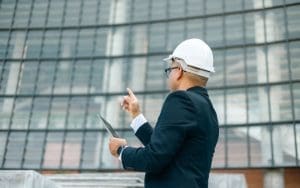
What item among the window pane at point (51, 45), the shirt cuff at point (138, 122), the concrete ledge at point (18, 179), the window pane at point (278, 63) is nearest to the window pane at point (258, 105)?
the window pane at point (278, 63)

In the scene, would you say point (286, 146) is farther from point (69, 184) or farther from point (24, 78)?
point (24, 78)

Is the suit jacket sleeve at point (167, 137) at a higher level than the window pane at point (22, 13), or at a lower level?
lower

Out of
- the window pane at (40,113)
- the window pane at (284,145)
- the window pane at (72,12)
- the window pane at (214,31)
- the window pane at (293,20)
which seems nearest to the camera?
the window pane at (284,145)

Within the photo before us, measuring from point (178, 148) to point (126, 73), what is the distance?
17.7 meters

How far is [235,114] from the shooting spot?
18.0 metres

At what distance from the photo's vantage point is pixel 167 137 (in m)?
2.43

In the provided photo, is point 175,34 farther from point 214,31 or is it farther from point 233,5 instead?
point 233,5

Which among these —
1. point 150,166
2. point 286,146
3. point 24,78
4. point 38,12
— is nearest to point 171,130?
point 150,166

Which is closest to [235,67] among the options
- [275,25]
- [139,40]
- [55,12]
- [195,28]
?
[275,25]

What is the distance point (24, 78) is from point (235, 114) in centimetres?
972

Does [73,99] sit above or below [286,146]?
above

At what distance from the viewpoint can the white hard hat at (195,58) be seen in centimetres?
274

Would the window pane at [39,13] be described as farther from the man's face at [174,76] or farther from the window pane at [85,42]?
the man's face at [174,76]

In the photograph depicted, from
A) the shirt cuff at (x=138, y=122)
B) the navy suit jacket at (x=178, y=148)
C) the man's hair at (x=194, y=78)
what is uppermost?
the man's hair at (x=194, y=78)
